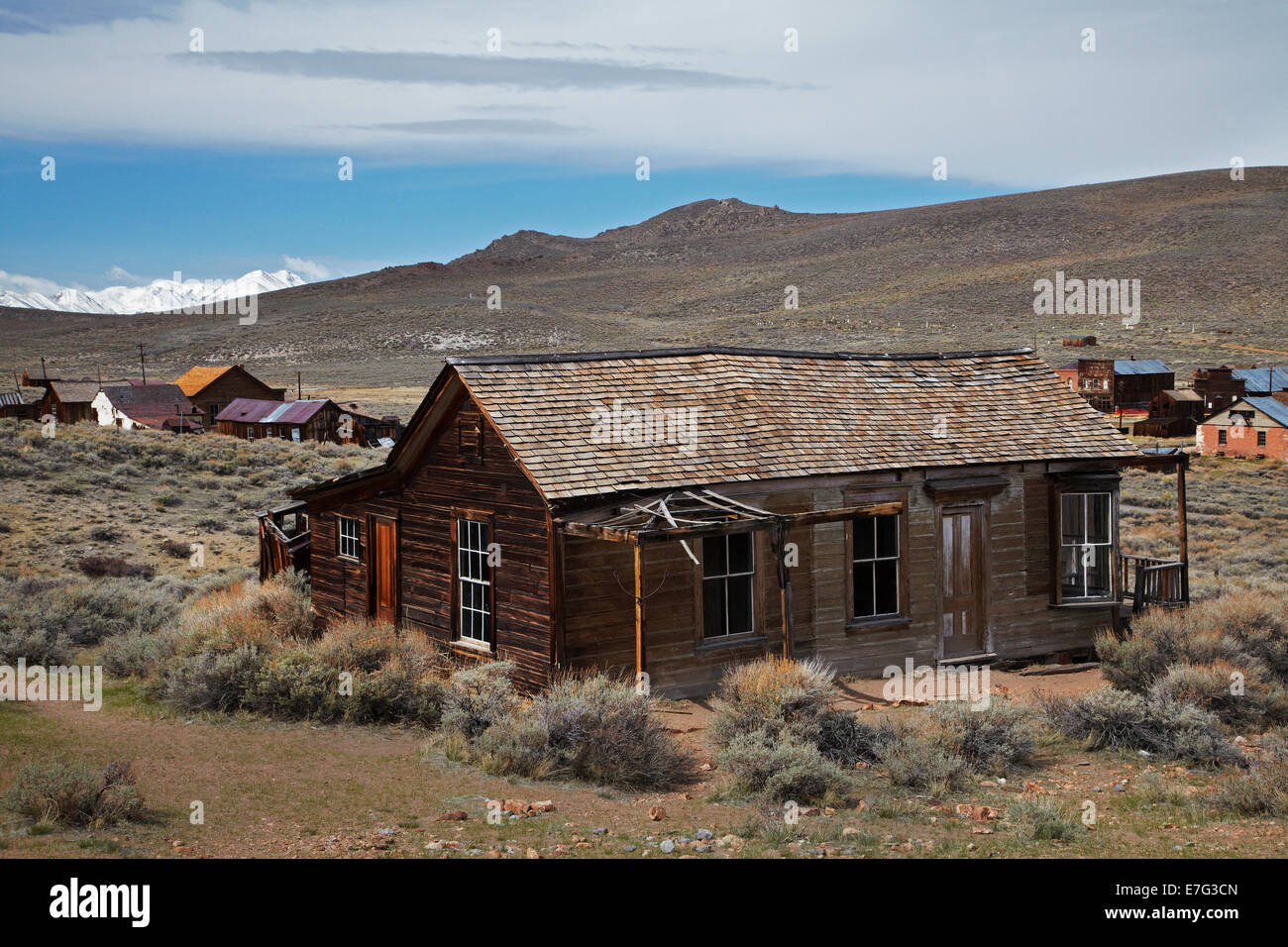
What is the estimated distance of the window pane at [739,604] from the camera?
42.2ft

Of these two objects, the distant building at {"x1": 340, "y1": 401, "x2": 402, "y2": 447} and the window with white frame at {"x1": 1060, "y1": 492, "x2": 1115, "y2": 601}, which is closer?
the window with white frame at {"x1": 1060, "y1": 492, "x2": 1115, "y2": 601}

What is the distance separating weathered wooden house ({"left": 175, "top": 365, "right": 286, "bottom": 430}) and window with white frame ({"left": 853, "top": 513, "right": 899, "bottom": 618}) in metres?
47.5

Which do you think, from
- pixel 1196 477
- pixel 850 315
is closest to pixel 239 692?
pixel 1196 477

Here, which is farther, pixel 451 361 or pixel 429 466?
pixel 429 466

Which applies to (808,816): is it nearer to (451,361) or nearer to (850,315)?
(451,361)

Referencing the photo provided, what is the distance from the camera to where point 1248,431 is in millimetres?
44031

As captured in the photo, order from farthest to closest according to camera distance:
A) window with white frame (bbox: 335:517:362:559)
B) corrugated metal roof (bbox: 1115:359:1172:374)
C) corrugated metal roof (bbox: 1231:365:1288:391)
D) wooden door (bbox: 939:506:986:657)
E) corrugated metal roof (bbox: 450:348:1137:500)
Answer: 1. corrugated metal roof (bbox: 1115:359:1172:374)
2. corrugated metal roof (bbox: 1231:365:1288:391)
3. window with white frame (bbox: 335:517:362:559)
4. wooden door (bbox: 939:506:986:657)
5. corrugated metal roof (bbox: 450:348:1137:500)

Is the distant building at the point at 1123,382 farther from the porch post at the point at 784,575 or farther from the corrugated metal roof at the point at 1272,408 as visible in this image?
the porch post at the point at 784,575

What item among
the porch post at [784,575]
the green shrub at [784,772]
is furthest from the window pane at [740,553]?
the green shrub at [784,772]

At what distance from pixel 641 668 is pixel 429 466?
13.9 ft

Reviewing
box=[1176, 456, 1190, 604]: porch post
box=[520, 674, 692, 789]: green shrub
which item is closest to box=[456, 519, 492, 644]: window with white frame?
box=[520, 674, 692, 789]: green shrub

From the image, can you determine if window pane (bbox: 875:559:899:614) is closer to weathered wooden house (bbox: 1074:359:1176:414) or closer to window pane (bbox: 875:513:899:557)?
window pane (bbox: 875:513:899:557)

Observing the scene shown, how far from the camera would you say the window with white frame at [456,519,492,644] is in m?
12.8

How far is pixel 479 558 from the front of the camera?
12953 millimetres
